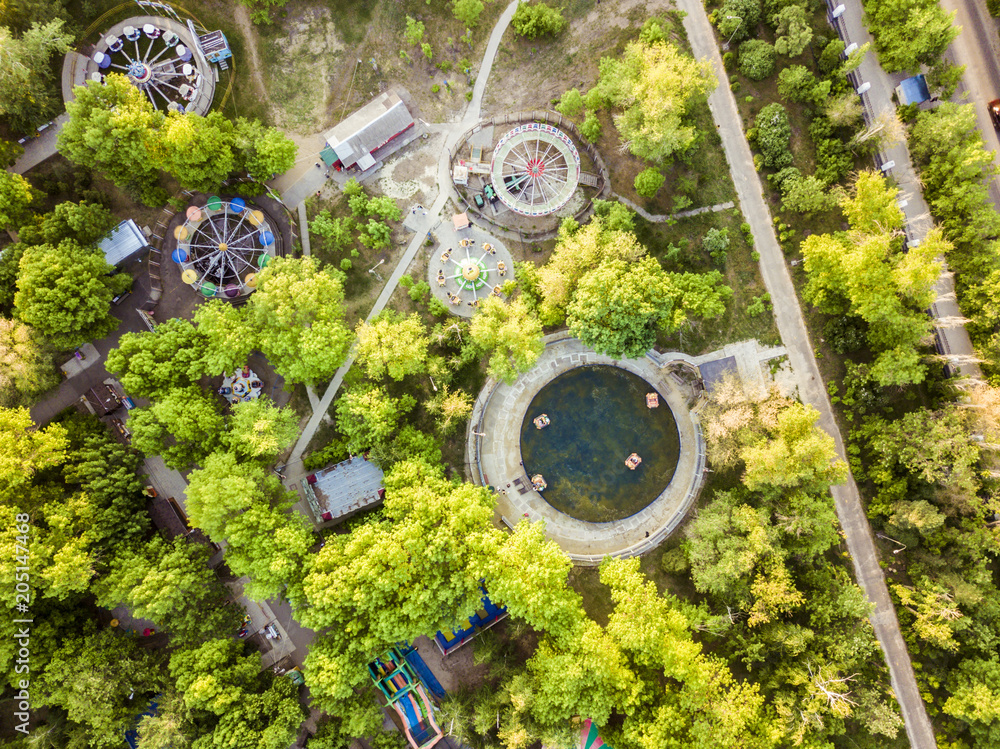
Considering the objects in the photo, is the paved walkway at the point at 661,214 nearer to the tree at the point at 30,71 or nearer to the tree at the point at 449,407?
the tree at the point at 449,407

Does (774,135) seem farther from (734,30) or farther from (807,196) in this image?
(734,30)

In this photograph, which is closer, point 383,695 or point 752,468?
point 752,468

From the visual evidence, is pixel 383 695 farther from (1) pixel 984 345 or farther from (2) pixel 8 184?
(1) pixel 984 345

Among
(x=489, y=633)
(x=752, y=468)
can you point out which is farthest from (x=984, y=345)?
(x=489, y=633)

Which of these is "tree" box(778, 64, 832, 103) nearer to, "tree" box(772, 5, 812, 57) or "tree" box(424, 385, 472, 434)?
"tree" box(772, 5, 812, 57)

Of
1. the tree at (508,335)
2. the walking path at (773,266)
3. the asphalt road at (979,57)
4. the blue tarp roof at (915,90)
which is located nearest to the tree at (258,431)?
the tree at (508,335)

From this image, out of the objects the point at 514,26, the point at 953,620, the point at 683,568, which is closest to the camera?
the point at 953,620

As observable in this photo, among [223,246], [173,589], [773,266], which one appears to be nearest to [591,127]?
[773,266]
